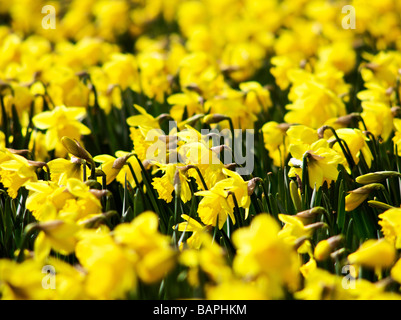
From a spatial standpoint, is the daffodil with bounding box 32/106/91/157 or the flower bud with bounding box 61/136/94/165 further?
the daffodil with bounding box 32/106/91/157

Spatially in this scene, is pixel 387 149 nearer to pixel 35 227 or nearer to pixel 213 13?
pixel 35 227

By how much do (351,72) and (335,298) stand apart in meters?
3.52

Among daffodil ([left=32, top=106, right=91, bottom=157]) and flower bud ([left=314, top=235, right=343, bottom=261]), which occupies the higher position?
daffodil ([left=32, top=106, right=91, bottom=157])

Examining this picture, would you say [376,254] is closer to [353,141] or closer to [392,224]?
[392,224]

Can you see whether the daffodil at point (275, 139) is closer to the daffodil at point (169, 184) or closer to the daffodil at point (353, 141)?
the daffodil at point (353, 141)

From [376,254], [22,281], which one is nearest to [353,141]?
[376,254]

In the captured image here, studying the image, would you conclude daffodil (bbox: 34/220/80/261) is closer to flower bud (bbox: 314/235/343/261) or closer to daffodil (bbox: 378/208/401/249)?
flower bud (bbox: 314/235/343/261)

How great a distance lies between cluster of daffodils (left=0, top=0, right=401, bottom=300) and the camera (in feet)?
4.40

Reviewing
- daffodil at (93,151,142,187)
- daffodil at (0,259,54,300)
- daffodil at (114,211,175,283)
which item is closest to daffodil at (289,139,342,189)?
daffodil at (93,151,142,187)

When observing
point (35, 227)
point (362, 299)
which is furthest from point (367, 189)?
point (35, 227)

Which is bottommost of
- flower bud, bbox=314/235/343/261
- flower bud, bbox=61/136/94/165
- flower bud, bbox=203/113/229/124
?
flower bud, bbox=314/235/343/261

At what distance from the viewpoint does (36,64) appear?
4113 millimetres

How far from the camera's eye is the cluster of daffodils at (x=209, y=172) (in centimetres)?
134

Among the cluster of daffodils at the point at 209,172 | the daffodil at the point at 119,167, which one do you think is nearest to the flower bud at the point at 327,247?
the cluster of daffodils at the point at 209,172
